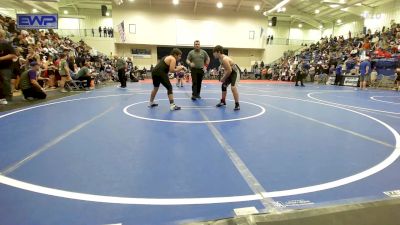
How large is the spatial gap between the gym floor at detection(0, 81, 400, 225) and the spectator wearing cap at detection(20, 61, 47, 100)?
2.54m

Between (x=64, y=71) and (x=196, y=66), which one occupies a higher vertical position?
(x=196, y=66)

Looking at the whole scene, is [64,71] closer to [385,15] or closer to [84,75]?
[84,75]

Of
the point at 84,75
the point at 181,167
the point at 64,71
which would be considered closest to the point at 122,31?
the point at 84,75

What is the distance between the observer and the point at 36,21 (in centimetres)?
869

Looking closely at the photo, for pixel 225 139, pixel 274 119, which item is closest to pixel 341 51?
pixel 274 119

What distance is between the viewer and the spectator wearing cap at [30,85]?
7202mm

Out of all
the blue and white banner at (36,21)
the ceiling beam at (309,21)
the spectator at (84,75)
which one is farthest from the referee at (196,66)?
the ceiling beam at (309,21)

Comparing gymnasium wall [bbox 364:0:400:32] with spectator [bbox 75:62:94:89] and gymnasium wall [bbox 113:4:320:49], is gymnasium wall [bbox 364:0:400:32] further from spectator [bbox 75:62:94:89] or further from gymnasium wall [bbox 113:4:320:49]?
spectator [bbox 75:62:94:89]

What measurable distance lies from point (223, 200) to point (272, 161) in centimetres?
108

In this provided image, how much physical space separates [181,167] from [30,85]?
21.5 feet

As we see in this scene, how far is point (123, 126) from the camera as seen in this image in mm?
4527

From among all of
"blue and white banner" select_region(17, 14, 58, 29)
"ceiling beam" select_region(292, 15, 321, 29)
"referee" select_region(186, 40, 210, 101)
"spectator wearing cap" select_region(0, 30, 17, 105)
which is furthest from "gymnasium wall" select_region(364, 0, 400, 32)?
"spectator wearing cap" select_region(0, 30, 17, 105)

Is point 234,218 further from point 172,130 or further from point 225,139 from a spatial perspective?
point 172,130

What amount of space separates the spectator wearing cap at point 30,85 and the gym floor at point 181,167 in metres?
2.54
